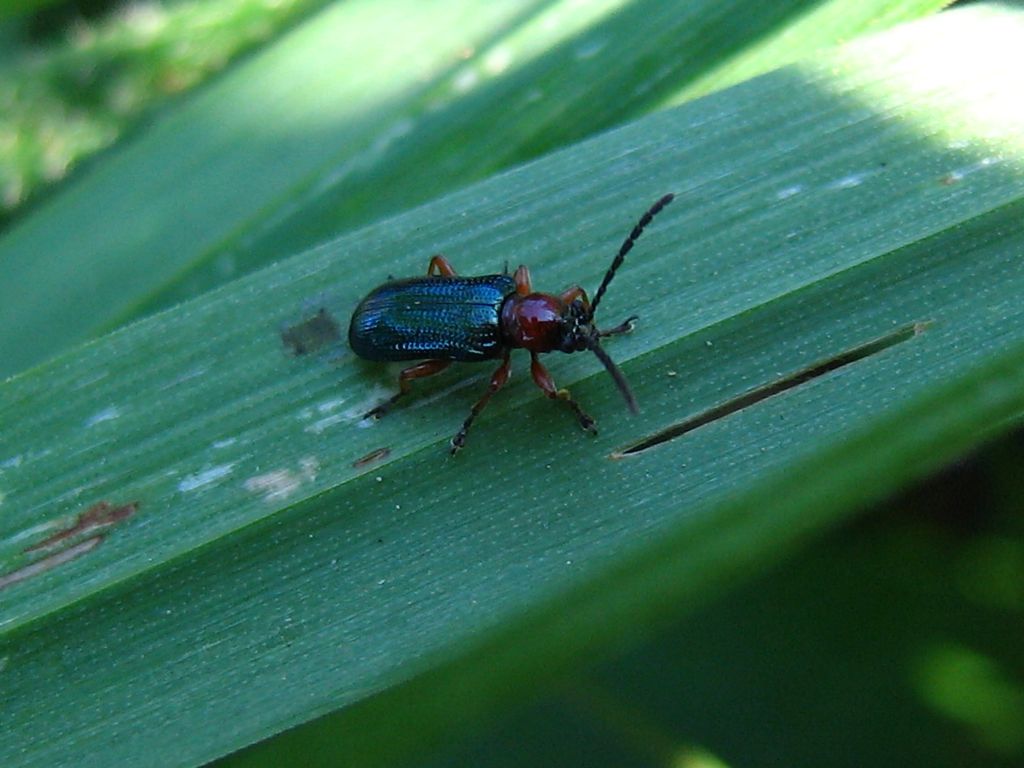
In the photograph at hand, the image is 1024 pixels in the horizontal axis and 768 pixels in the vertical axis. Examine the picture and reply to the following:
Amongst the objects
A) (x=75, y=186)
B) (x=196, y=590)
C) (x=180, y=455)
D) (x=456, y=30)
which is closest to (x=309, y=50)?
(x=456, y=30)

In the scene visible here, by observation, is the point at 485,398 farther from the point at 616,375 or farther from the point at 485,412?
the point at 616,375

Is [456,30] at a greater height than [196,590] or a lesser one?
greater

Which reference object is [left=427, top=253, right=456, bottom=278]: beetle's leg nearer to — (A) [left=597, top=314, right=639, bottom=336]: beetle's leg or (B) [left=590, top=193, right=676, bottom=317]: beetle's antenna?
(B) [left=590, top=193, right=676, bottom=317]: beetle's antenna

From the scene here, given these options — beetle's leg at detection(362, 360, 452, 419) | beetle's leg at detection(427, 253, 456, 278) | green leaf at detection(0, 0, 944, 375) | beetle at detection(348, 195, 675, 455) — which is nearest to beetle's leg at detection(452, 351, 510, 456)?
beetle at detection(348, 195, 675, 455)

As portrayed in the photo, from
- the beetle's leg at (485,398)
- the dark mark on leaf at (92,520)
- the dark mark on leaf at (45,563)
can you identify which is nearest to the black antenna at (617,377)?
the beetle's leg at (485,398)

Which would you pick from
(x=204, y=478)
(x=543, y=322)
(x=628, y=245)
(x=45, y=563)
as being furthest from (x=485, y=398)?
(x=45, y=563)

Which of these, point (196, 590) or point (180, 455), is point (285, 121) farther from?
point (196, 590)
